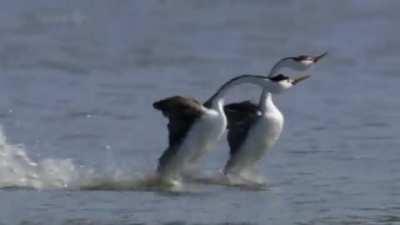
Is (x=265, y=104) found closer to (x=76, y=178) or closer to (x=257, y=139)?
(x=257, y=139)


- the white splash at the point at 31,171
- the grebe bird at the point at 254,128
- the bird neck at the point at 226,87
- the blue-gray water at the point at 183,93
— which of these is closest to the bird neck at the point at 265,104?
the grebe bird at the point at 254,128

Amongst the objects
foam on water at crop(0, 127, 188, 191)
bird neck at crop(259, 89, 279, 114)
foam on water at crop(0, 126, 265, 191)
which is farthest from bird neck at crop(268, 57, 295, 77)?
foam on water at crop(0, 127, 188, 191)

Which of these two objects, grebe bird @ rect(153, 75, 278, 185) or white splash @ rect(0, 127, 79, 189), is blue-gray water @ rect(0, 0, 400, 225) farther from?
grebe bird @ rect(153, 75, 278, 185)

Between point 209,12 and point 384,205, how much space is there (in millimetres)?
14504

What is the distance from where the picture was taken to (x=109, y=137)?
1792 centimetres

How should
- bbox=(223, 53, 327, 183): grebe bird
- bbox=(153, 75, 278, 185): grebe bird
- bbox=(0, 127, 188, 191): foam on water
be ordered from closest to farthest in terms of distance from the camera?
1. bbox=(0, 127, 188, 191): foam on water
2. bbox=(153, 75, 278, 185): grebe bird
3. bbox=(223, 53, 327, 183): grebe bird

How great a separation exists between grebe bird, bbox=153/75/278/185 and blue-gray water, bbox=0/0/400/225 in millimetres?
313

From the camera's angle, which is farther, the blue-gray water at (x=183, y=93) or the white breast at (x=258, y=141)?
the white breast at (x=258, y=141)

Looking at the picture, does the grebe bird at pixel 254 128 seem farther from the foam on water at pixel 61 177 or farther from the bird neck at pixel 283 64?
the foam on water at pixel 61 177

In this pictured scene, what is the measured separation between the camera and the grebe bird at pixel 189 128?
15664mm

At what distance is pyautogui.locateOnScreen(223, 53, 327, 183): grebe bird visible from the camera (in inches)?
629

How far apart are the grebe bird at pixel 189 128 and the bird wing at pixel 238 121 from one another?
0.37 m

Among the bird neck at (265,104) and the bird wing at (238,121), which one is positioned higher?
the bird neck at (265,104)

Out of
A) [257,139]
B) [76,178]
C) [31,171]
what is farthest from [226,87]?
[31,171]
